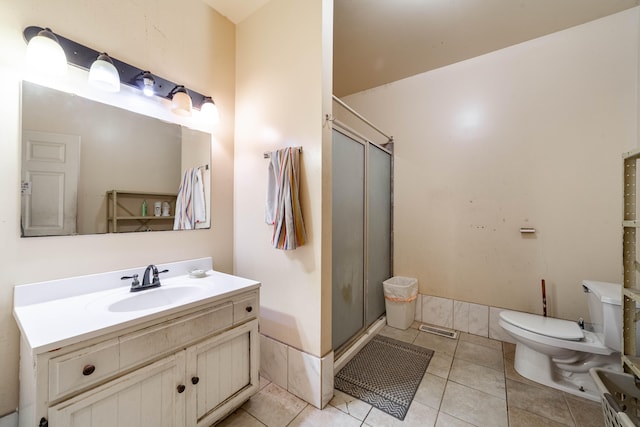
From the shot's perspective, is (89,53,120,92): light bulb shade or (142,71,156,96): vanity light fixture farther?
(142,71,156,96): vanity light fixture

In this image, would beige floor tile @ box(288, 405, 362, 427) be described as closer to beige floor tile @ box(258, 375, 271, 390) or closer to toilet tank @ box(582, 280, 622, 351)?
beige floor tile @ box(258, 375, 271, 390)

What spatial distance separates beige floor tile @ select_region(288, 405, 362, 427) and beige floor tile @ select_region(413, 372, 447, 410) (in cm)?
46

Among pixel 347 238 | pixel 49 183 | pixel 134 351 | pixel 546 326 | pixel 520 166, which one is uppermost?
pixel 520 166

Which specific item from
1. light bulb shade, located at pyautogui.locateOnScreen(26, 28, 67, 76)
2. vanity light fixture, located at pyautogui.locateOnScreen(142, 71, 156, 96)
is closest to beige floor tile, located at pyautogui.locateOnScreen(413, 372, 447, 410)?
vanity light fixture, located at pyautogui.locateOnScreen(142, 71, 156, 96)

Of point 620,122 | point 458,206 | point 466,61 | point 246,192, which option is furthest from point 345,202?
point 620,122

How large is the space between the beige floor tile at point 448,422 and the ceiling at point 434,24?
2.70 metres

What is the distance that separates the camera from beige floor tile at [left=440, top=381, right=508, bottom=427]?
139cm

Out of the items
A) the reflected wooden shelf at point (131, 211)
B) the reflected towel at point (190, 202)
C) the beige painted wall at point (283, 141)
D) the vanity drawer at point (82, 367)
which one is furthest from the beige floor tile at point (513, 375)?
the reflected wooden shelf at point (131, 211)

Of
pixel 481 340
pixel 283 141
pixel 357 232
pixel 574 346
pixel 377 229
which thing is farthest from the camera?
pixel 377 229

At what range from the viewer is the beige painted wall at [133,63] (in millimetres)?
1070

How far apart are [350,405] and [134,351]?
4.02 feet

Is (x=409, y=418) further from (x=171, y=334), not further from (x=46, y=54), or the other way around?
(x=46, y=54)

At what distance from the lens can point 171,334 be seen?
3.52 feet

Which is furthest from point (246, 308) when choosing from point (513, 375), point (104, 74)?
point (513, 375)
